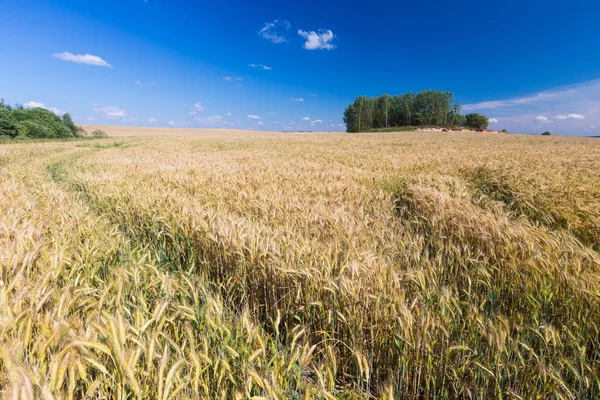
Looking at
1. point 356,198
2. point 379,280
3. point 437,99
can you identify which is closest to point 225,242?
point 379,280

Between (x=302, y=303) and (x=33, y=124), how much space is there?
59.8 meters

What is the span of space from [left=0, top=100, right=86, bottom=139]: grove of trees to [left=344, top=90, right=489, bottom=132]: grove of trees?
6549 centimetres

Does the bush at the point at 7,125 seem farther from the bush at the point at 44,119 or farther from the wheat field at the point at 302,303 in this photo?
the wheat field at the point at 302,303

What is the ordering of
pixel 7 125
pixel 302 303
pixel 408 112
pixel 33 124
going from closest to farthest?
pixel 302 303 < pixel 7 125 < pixel 33 124 < pixel 408 112

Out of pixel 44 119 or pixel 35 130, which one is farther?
pixel 44 119

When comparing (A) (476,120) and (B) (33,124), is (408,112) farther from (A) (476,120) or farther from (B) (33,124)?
(B) (33,124)

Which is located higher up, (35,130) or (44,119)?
(44,119)

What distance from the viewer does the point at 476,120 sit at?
262 ft

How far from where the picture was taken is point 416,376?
1.45m

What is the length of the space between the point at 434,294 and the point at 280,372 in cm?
128

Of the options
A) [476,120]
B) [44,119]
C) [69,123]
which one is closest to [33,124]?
[44,119]

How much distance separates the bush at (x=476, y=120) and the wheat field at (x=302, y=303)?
9137 cm

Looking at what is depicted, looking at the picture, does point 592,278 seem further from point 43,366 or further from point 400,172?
point 400,172

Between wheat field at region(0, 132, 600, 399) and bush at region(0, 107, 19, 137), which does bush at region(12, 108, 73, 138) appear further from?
wheat field at region(0, 132, 600, 399)
